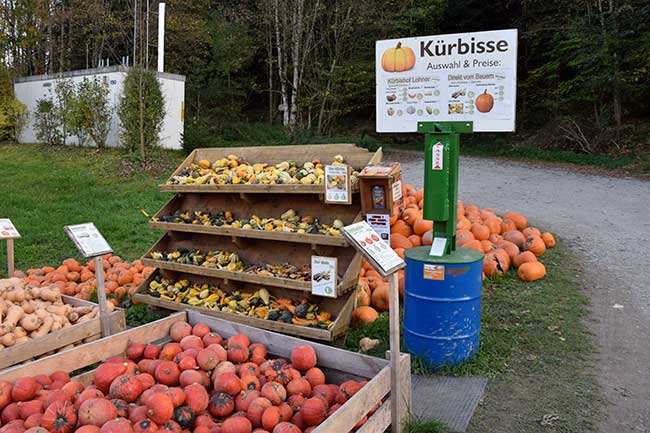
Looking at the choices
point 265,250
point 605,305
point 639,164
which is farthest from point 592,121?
point 265,250

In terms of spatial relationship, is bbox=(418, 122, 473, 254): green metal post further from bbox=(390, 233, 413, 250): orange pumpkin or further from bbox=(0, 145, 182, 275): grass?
bbox=(0, 145, 182, 275): grass

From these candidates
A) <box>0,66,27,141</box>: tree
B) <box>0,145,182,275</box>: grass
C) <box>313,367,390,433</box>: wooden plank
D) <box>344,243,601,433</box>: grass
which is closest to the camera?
<box>313,367,390,433</box>: wooden plank

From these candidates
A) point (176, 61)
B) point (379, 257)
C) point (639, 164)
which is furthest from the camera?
point (176, 61)

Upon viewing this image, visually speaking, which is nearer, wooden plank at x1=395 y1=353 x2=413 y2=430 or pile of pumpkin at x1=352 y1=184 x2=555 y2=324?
wooden plank at x1=395 y1=353 x2=413 y2=430

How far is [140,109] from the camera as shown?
13750 millimetres

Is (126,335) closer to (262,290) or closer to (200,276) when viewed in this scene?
(262,290)

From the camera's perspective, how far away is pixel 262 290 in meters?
5.14

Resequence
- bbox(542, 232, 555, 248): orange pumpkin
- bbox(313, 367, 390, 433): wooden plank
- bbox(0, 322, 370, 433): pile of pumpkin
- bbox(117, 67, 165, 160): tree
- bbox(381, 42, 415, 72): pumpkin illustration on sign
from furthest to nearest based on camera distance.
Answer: bbox(117, 67, 165, 160): tree < bbox(542, 232, 555, 248): orange pumpkin < bbox(381, 42, 415, 72): pumpkin illustration on sign < bbox(0, 322, 370, 433): pile of pumpkin < bbox(313, 367, 390, 433): wooden plank

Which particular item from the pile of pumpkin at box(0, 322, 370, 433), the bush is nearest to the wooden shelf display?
the pile of pumpkin at box(0, 322, 370, 433)

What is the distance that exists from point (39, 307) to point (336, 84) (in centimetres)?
1897

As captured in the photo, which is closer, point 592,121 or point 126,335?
point 126,335

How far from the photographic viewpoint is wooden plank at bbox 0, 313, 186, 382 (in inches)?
126

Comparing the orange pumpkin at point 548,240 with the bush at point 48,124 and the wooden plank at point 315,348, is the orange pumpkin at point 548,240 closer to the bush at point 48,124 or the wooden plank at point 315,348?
the wooden plank at point 315,348

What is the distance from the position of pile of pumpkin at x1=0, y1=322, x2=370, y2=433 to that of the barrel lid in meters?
1.28
